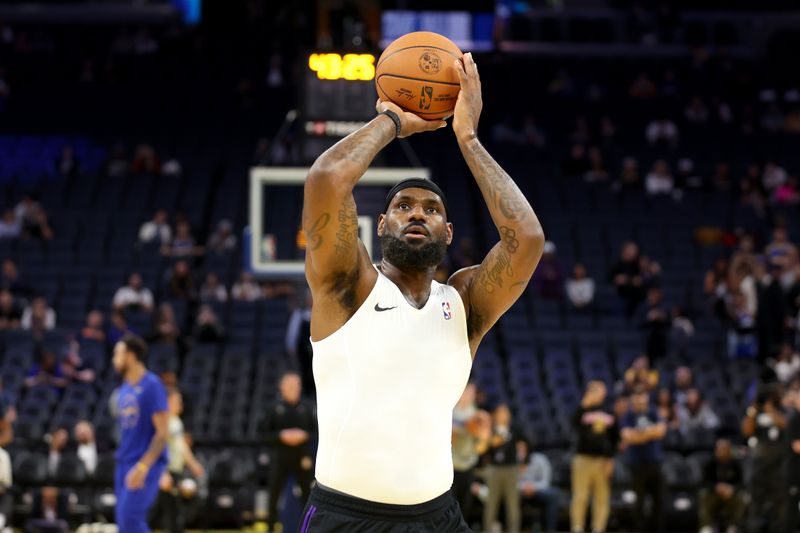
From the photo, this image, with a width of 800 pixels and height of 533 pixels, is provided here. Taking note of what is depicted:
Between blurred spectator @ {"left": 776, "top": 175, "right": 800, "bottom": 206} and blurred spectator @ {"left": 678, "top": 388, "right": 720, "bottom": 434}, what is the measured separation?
223 inches

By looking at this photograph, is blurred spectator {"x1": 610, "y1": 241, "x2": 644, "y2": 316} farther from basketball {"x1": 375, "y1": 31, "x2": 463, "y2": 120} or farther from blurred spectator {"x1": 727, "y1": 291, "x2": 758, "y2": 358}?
basketball {"x1": 375, "y1": 31, "x2": 463, "y2": 120}

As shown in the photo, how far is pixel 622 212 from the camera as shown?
19.0 m

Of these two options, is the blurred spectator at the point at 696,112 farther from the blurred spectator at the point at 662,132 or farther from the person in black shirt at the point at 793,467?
the person in black shirt at the point at 793,467

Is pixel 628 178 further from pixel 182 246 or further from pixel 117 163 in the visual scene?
pixel 117 163

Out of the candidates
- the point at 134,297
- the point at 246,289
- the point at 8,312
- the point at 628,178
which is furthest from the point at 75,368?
the point at 628,178

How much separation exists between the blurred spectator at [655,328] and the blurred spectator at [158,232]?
21.0ft

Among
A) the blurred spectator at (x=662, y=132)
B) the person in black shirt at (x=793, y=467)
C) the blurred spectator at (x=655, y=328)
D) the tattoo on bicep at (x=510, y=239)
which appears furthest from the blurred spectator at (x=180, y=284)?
the tattoo on bicep at (x=510, y=239)

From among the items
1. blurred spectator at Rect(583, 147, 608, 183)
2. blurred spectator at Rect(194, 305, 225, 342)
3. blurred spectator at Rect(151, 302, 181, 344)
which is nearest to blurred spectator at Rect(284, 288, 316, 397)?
blurred spectator at Rect(194, 305, 225, 342)

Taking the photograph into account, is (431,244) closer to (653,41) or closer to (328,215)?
(328,215)

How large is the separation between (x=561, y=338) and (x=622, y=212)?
3452 millimetres

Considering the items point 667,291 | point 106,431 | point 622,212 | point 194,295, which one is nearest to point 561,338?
point 667,291

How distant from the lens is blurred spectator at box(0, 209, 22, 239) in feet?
58.0

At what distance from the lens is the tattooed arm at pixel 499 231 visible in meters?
3.81

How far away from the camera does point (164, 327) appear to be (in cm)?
1543
